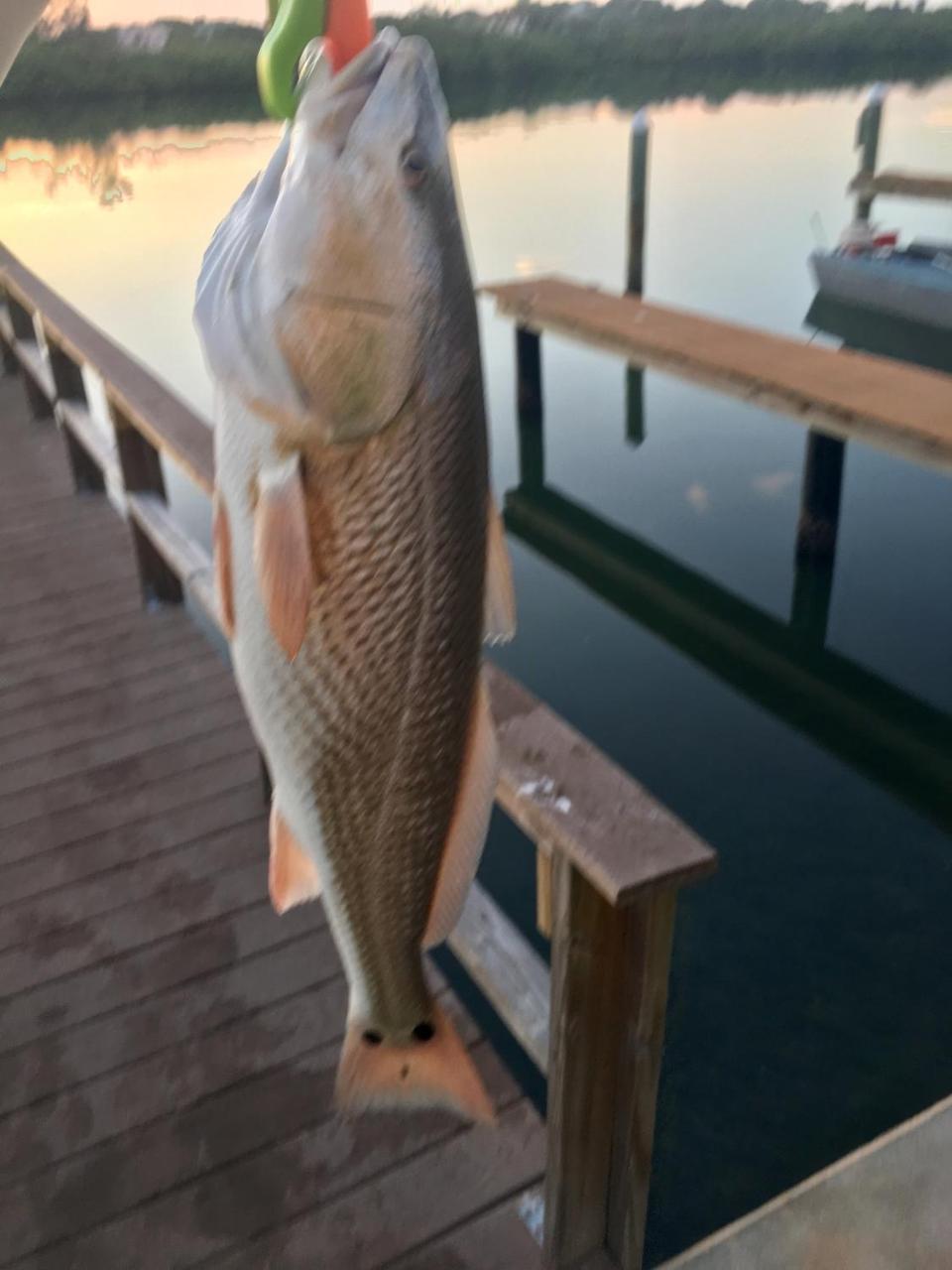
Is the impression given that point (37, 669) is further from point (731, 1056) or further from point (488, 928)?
point (731, 1056)

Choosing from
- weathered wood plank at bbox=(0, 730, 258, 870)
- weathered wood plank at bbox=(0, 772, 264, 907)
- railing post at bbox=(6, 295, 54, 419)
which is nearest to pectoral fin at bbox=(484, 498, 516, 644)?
weathered wood plank at bbox=(0, 772, 264, 907)

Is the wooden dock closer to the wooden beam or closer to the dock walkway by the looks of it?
the dock walkway

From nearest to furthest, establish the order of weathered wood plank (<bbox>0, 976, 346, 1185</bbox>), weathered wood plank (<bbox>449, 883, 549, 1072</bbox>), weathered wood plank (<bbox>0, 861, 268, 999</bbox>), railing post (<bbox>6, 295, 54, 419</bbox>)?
1. weathered wood plank (<bbox>449, 883, 549, 1072</bbox>)
2. weathered wood plank (<bbox>0, 976, 346, 1185</bbox>)
3. weathered wood plank (<bbox>0, 861, 268, 999</bbox>)
4. railing post (<bbox>6, 295, 54, 419</bbox>)

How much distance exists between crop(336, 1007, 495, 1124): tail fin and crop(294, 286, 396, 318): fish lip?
0.92 metres

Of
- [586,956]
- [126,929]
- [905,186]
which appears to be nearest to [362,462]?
[586,956]

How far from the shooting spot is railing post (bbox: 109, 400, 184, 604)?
4.35m

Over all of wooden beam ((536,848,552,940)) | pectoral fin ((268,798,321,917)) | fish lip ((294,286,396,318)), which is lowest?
wooden beam ((536,848,552,940))

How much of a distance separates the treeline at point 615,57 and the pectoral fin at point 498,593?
77.1 ft

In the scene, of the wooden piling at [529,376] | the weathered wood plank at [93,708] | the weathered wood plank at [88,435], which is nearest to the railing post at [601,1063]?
the weathered wood plank at [93,708]

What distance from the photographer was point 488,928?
2223 mm

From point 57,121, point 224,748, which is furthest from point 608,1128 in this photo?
point 57,121

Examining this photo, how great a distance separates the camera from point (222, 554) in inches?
41.5

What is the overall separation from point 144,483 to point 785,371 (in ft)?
12.2

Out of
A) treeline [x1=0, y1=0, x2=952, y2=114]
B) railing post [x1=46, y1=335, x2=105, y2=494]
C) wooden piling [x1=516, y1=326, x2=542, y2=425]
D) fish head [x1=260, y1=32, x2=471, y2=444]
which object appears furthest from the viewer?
treeline [x1=0, y1=0, x2=952, y2=114]
